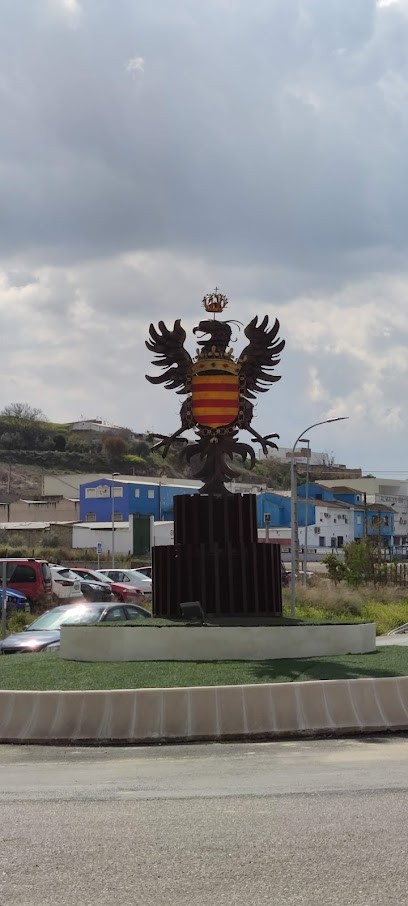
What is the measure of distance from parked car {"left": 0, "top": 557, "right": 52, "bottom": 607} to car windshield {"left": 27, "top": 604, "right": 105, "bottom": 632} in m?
11.8

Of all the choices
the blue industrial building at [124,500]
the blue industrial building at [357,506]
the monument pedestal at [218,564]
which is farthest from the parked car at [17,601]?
the blue industrial building at [357,506]

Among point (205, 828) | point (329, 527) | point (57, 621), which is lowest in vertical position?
point (205, 828)

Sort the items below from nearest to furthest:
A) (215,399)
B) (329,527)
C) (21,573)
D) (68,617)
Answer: (215,399) → (68,617) → (21,573) → (329,527)

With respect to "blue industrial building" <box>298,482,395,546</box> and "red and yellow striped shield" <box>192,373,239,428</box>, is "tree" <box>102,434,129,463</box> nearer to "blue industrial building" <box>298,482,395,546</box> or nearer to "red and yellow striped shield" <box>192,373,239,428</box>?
"blue industrial building" <box>298,482,395,546</box>

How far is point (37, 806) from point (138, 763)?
89.2 inches

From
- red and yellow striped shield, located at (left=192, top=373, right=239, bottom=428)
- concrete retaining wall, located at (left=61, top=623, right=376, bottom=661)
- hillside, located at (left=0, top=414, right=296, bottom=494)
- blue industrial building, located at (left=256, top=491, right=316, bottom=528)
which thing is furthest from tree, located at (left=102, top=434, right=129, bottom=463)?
concrete retaining wall, located at (left=61, top=623, right=376, bottom=661)

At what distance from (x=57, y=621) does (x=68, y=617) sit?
0.95 feet

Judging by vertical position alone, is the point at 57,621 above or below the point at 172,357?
below

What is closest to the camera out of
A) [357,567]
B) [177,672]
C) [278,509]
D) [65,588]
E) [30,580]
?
[177,672]

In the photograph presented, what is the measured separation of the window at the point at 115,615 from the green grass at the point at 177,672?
10.4 feet

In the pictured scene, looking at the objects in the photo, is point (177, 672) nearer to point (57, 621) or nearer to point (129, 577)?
point (57, 621)

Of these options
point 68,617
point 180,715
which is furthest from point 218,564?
point 180,715

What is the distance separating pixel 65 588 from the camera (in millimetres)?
33438

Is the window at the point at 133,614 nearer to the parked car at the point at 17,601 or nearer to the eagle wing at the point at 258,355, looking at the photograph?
the eagle wing at the point at 258,355
